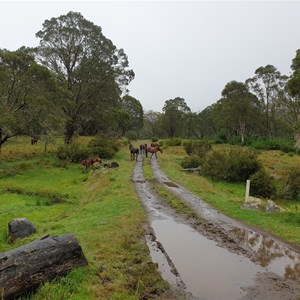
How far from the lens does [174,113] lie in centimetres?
9656

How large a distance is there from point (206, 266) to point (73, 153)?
30528 mm

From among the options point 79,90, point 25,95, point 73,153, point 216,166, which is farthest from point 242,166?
point 79,90

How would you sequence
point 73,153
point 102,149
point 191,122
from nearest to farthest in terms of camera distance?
1. point 73,153
2. point 102,149
3. point 191,122

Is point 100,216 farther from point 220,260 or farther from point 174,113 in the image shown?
point 174,113

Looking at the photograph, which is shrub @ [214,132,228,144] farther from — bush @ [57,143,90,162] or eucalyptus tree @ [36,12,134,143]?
bush @ [57,143,90,162]

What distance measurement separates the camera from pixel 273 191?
71.6ft

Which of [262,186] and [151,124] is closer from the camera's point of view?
[262,186]

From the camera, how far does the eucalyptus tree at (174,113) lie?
96.4 meters

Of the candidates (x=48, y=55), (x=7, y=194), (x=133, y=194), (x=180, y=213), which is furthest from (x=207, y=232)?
(x=48, y=55)

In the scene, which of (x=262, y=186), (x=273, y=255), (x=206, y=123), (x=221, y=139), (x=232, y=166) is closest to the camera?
(x=273, y=255)

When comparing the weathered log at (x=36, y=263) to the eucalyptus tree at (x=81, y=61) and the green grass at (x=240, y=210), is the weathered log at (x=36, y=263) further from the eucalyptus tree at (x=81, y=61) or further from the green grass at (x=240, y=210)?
the eucalyptus tree at (x=81, y=61)

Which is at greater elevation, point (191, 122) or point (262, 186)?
point (191, 122)

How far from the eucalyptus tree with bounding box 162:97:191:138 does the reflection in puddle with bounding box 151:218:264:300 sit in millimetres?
84998

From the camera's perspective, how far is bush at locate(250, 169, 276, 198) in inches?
857
